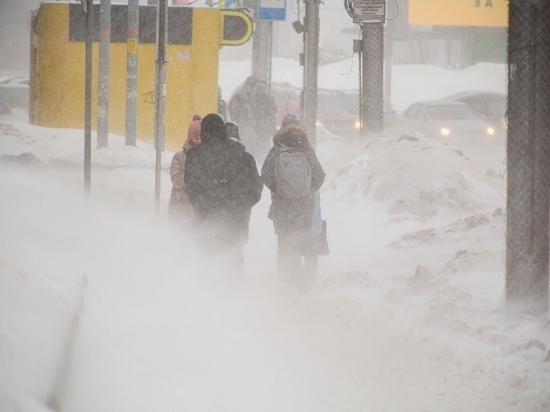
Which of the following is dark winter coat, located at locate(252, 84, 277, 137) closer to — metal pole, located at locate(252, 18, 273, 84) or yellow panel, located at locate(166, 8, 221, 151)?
yellow panel, located at locate(166, 8, 221, 151)

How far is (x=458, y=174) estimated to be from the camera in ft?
46.0

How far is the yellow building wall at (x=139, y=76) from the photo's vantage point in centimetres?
1962

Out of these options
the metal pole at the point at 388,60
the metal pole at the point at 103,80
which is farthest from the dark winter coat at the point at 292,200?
the metal pole at the point at 388,60

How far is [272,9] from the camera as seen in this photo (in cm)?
2092

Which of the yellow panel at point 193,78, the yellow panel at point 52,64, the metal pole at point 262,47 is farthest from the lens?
the metal pole at point 262,47

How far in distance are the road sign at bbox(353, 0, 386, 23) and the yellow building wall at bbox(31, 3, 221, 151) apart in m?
3.73

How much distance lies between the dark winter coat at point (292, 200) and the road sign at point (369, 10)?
7135 millimetres

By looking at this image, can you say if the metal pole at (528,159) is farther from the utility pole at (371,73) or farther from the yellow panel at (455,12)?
the yellow panel at (455,12)

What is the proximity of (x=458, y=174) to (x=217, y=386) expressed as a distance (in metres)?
8.89

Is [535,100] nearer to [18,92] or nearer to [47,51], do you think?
[47,51]

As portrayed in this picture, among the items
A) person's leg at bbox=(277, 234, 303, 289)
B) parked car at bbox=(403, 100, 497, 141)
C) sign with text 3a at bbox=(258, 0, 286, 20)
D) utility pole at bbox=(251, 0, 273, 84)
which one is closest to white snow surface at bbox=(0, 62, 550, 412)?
person's leg at bbox=(277, 234, 303, 289)

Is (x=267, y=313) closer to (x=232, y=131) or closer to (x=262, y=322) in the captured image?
(x=262, y=322)

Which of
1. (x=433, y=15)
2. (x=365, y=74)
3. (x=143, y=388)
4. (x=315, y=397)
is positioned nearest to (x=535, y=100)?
(x=315, y=397)

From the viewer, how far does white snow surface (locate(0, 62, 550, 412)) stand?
14.4 ft
